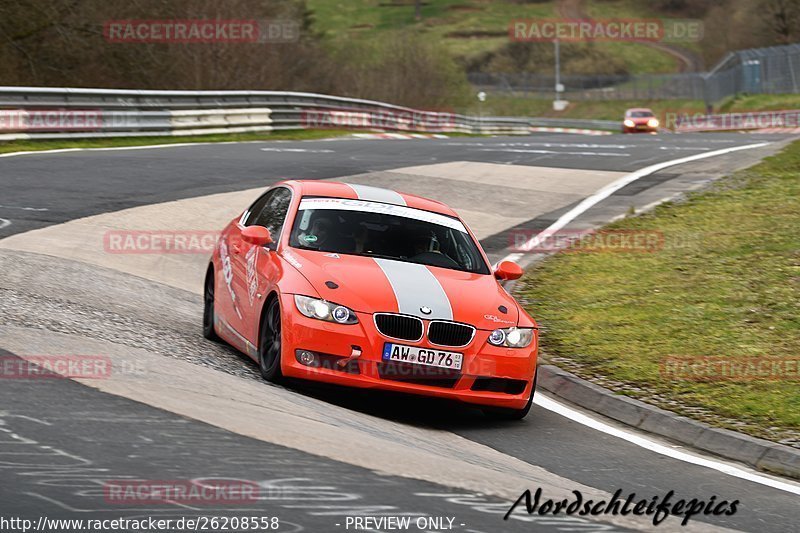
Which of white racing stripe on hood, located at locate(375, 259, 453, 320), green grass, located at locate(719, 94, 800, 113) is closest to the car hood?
white racing stripe on hood, located at locate(375, 259, 453, 320)

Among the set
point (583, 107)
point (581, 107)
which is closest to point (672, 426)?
point (583, 107)

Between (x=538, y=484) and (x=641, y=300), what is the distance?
6.82m

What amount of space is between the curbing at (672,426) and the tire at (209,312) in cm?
280

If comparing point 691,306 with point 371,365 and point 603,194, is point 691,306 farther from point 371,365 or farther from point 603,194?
point 603,194

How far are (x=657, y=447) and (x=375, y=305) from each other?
7.02 ft

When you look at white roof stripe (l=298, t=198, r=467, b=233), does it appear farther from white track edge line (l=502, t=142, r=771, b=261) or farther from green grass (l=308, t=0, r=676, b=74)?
green grass (l=308, t=0, r=676, b=74)

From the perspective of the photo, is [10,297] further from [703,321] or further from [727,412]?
[703,321]

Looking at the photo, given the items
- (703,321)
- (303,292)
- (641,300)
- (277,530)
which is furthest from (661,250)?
(277,530)

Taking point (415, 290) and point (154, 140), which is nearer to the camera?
point (415, 290)

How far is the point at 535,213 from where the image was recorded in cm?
1958

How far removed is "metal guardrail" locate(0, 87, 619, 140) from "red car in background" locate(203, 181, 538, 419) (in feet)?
53.7

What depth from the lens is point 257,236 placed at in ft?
31.5

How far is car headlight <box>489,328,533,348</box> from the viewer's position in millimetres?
8773

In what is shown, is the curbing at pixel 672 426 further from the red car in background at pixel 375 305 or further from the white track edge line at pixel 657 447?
the red car in background at pixel 375 305
